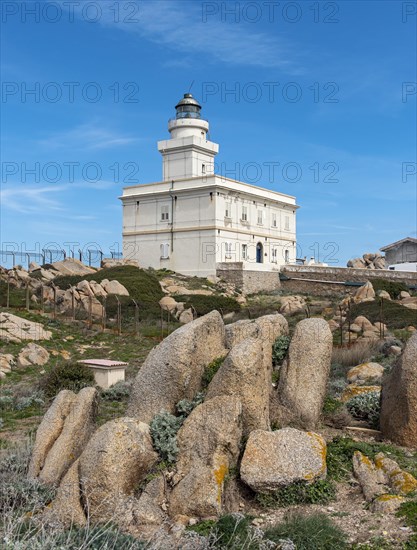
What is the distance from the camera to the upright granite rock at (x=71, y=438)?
8656 millimetres

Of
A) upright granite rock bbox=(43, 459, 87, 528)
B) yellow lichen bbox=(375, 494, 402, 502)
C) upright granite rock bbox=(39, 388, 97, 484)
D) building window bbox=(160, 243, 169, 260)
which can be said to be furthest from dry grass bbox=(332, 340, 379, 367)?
building window bbox=(160, 243, 169, 260)

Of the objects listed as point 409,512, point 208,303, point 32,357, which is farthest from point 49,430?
point 208,303

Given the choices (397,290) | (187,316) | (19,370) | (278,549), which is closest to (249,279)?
(397,290)

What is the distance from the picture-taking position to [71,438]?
9.05 meters

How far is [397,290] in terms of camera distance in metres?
41.3

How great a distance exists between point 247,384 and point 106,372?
7.28 meters

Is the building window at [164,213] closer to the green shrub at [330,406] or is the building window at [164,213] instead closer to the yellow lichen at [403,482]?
the green shrub at [330,406]

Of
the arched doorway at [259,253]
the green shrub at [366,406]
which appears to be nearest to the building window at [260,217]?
the arched doorway at [259,253]

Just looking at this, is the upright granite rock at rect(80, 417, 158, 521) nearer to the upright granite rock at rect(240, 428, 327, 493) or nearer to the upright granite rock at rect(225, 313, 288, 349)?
the upright granite rock at rect(240, 428, 327, 493)

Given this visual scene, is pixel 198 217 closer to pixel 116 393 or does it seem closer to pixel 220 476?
pixel 116 393

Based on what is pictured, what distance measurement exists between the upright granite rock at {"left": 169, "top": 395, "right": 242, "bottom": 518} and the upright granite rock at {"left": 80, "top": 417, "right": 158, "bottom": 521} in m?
0.50

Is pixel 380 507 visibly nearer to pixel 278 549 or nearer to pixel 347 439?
pixel 278 549

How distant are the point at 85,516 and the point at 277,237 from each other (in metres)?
47.9

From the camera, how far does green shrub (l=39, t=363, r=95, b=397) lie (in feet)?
48.4
